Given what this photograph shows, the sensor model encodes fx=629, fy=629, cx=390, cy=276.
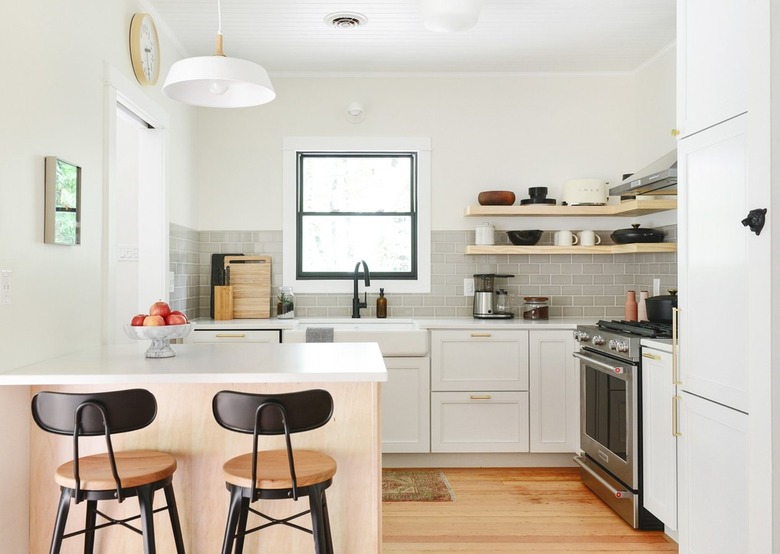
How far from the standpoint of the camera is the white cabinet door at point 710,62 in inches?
89.6

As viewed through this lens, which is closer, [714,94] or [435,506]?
[714,94]

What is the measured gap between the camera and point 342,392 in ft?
8.16

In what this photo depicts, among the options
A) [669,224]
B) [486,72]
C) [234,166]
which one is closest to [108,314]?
[234,166]

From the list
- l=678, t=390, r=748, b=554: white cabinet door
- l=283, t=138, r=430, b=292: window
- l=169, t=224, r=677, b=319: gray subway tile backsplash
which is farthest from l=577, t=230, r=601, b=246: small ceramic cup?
l=678, t=390, r=748, b=554: white cabinet door

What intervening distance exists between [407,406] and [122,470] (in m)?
2.35

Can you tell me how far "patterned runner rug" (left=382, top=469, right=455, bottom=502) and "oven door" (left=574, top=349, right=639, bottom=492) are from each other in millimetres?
916

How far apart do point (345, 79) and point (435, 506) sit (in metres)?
3.15

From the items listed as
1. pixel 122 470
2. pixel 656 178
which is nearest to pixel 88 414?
pixel 122 470

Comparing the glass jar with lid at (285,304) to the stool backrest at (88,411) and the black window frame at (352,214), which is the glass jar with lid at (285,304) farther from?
the stool backrest at (88,411)

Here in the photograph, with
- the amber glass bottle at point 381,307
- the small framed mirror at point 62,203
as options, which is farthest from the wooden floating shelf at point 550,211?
the small framed mirror at point 62,203

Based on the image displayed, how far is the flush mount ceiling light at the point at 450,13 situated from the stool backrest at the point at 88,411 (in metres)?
2.55

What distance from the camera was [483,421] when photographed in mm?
4254

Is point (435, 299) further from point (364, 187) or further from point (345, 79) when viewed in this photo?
point (345, 79)

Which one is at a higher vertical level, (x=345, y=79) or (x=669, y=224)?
(x=345, y=79)
